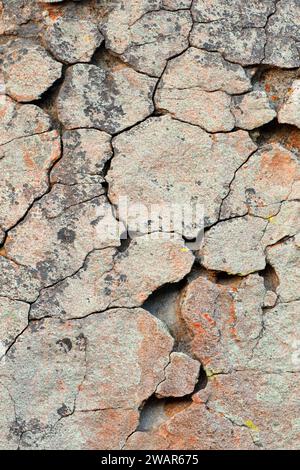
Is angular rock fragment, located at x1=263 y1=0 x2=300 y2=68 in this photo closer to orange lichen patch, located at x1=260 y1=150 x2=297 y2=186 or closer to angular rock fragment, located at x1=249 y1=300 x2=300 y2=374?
orange lichen patch, located at x1=260 y1=150 x2=297 y2=186

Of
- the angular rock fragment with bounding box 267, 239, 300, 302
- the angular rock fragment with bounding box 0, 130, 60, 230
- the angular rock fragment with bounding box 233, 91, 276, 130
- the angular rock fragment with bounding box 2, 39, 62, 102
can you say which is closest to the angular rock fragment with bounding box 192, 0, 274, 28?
the angular rock fragment with bounding box 233, 91, 276, 130

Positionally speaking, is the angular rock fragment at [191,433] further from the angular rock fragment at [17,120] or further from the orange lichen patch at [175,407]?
the angular rock fragment at [17,120]

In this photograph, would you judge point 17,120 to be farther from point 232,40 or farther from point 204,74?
point 232,40

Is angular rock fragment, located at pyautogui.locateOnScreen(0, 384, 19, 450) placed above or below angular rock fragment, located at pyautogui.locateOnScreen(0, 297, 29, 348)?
below

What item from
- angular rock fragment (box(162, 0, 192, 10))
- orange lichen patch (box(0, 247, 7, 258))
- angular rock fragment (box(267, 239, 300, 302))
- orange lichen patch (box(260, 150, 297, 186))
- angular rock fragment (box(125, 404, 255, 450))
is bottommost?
angular rock fragment (box(125, 404, 255, 450))

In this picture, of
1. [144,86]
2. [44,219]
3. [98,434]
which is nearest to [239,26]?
[144,86]

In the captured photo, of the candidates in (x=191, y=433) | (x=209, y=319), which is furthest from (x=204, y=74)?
(x=191, y=433)

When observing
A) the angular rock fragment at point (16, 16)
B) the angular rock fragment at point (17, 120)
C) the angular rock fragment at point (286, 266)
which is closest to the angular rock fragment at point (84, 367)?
the angular rock fragment at point (286, 266)
